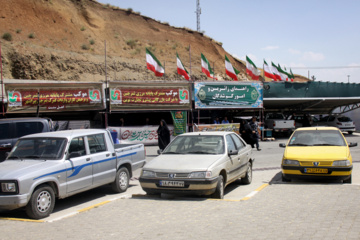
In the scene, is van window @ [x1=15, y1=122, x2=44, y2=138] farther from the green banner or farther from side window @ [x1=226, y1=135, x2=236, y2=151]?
the green banner

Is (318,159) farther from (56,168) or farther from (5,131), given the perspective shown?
(5,131)

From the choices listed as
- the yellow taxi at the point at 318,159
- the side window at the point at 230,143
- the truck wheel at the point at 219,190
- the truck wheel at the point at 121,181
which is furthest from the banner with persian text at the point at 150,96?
the truck wheel at the point at 219,190

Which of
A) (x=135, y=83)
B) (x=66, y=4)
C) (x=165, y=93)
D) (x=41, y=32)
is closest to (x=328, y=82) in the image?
(x=165, y=93)

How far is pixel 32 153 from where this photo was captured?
24.0ft

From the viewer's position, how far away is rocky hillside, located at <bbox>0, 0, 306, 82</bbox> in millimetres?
35938

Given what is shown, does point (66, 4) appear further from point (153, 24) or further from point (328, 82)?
point (328, 82)

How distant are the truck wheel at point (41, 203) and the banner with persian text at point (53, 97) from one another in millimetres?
13436

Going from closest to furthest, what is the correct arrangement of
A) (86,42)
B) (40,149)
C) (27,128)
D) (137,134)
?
1. (40,149)
2. (27,128)
3. (137,134)
4. (86,42)

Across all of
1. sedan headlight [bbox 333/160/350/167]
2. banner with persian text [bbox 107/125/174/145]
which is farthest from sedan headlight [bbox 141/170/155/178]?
banner with persian text [bbox 107/125/174/145]

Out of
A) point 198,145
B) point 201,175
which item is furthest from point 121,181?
point 201,175

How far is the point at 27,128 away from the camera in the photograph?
11180 mm

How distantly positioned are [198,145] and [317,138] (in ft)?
12.9

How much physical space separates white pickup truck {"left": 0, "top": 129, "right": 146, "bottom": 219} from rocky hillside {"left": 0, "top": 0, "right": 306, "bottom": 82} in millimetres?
25232

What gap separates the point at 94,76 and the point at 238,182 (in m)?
31.8
